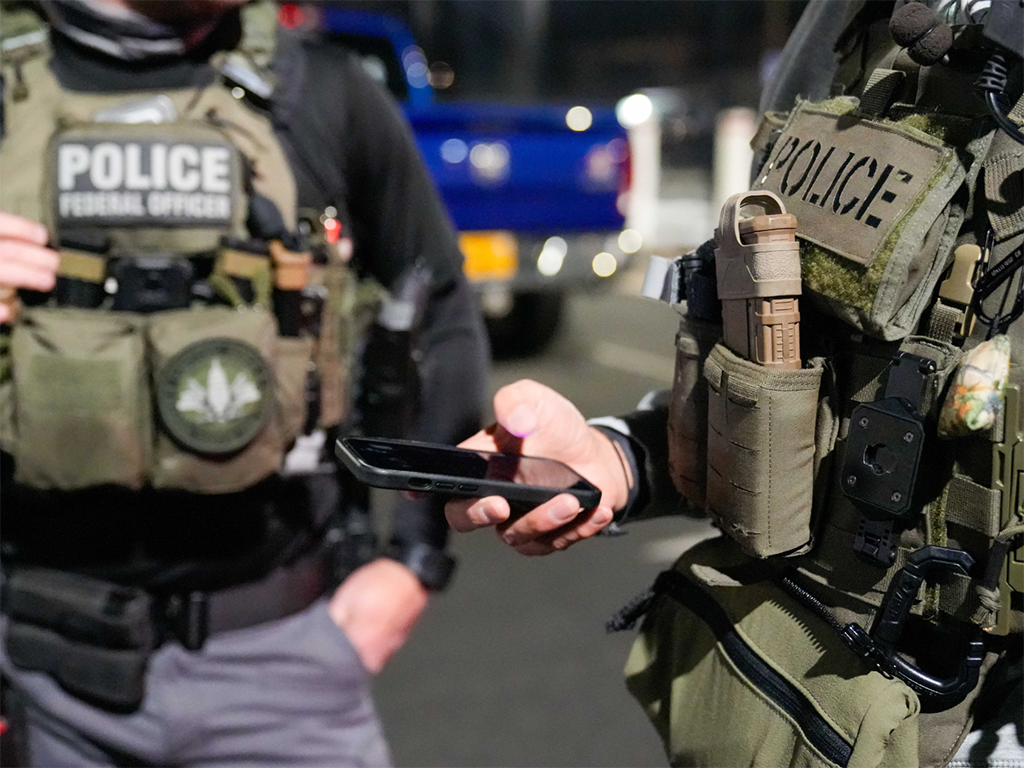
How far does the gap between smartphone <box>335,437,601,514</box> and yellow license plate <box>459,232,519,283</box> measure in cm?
480

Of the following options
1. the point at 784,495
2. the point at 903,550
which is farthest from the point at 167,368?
the point at 903,550

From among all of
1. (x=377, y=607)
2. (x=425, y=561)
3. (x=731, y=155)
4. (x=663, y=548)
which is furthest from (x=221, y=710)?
(x=731, y=155)

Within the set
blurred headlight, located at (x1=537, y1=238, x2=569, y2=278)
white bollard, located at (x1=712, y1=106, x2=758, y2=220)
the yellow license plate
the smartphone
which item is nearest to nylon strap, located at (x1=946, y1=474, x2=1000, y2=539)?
the smartphone

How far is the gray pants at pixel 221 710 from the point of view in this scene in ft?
5.08

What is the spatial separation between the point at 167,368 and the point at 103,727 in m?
0.56

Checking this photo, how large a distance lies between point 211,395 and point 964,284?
1.00 metres

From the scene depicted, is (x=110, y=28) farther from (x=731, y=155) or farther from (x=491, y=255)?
(x=731, y=155)

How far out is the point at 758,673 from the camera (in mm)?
1047

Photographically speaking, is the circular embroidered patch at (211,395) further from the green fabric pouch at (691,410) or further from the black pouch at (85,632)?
the green fabric pouch at (691,410)

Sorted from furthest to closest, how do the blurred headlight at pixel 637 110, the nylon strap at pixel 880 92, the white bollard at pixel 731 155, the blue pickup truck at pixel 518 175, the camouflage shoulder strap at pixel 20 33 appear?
the white bollard at pixel 731 155, the blurred headlight at pixel 637 110, the blue pickup truck at pixel 518 175, the camouflage shoulder strap at pixel 20 33, the nylon strap at pixel 880 92

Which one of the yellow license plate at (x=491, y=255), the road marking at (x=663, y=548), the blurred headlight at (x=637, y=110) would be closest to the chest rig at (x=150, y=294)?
the road marking at (x=663, y=548)

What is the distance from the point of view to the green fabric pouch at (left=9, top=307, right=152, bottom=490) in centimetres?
143

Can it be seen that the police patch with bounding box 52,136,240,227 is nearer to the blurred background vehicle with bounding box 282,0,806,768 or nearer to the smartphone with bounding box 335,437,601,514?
the smartphone with bounding box 335,437,601,514

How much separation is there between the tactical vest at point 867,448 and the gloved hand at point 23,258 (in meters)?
0.92
